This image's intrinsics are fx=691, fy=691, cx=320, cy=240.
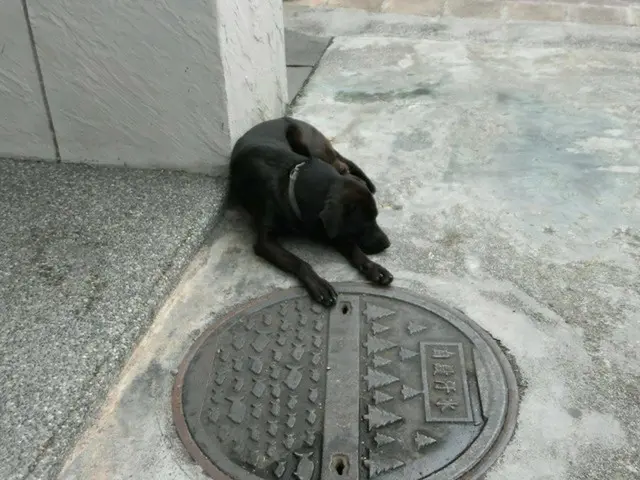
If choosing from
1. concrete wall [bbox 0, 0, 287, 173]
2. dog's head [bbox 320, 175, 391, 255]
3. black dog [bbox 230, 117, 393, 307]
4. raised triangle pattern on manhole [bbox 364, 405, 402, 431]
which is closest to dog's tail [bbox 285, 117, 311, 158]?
black dog [bbox 230, 117, 393, 307]

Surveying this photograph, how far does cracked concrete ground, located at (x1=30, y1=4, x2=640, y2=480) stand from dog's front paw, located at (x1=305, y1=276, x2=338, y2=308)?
0.13 metres

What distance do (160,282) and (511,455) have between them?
4.89 feet

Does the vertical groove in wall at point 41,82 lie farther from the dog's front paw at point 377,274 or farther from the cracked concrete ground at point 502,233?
the dog's front paw at point 377,274

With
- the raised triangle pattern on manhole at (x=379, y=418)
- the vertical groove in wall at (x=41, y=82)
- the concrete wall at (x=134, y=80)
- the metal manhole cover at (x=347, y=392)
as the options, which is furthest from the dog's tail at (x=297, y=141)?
the raised triangle pattern on manhole at (x=379, y=418)

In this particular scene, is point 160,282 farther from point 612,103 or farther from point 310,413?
point 612,103

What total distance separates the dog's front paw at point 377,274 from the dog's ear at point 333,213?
195 mm

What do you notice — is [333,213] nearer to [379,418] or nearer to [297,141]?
[297,141]

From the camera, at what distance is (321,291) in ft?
9.16

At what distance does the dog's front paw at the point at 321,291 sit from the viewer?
9.07ft

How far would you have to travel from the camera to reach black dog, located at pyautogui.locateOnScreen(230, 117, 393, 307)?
2.89m

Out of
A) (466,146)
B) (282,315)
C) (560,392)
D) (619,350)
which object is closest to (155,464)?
(282,315)

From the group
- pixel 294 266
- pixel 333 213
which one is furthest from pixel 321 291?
pixel 333 213

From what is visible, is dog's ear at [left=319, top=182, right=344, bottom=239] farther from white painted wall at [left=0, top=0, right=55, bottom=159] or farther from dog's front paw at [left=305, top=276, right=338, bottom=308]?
white painted wall at [left=0, top=0, right=55, bottom=159]

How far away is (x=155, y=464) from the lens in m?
2.15
